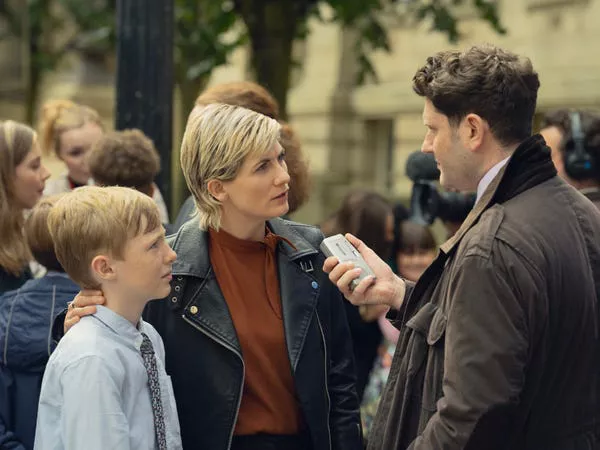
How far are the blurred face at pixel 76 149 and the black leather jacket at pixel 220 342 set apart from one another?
2.61m

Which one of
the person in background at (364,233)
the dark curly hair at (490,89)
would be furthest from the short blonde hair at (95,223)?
the person in background at (364,233)

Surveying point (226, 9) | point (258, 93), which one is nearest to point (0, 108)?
point (226, 9)

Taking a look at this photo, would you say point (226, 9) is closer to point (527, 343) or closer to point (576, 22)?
point (576, 22)

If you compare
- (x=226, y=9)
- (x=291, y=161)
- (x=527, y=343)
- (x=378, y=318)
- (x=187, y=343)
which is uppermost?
(x=226, y=9)

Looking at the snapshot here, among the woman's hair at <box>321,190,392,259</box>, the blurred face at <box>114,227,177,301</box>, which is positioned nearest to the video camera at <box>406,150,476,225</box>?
the woman's hair at <box>321,190,392,259</box>

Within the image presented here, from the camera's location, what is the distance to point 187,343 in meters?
3.16

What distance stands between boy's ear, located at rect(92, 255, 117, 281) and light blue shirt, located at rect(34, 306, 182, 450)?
10 cm

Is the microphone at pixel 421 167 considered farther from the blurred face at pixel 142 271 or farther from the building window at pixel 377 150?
Result: the building window at pixel 377 150

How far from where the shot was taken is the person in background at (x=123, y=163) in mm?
4527

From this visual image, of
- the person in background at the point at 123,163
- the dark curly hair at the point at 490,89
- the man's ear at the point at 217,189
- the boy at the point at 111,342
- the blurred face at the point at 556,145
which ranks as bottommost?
the boy at the point at 111,342

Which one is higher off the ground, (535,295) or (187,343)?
(535,295)

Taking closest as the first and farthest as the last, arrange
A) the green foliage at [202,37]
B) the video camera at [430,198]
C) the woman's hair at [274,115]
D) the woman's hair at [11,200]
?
the woman's hair at [274,115], the woman's hair at [11,200], the video camera at [430,198], the green foliage at [202,37]

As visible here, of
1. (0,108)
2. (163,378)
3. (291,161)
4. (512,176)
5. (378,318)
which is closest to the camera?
(512,176)

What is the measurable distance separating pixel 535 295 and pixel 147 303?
1304mm
